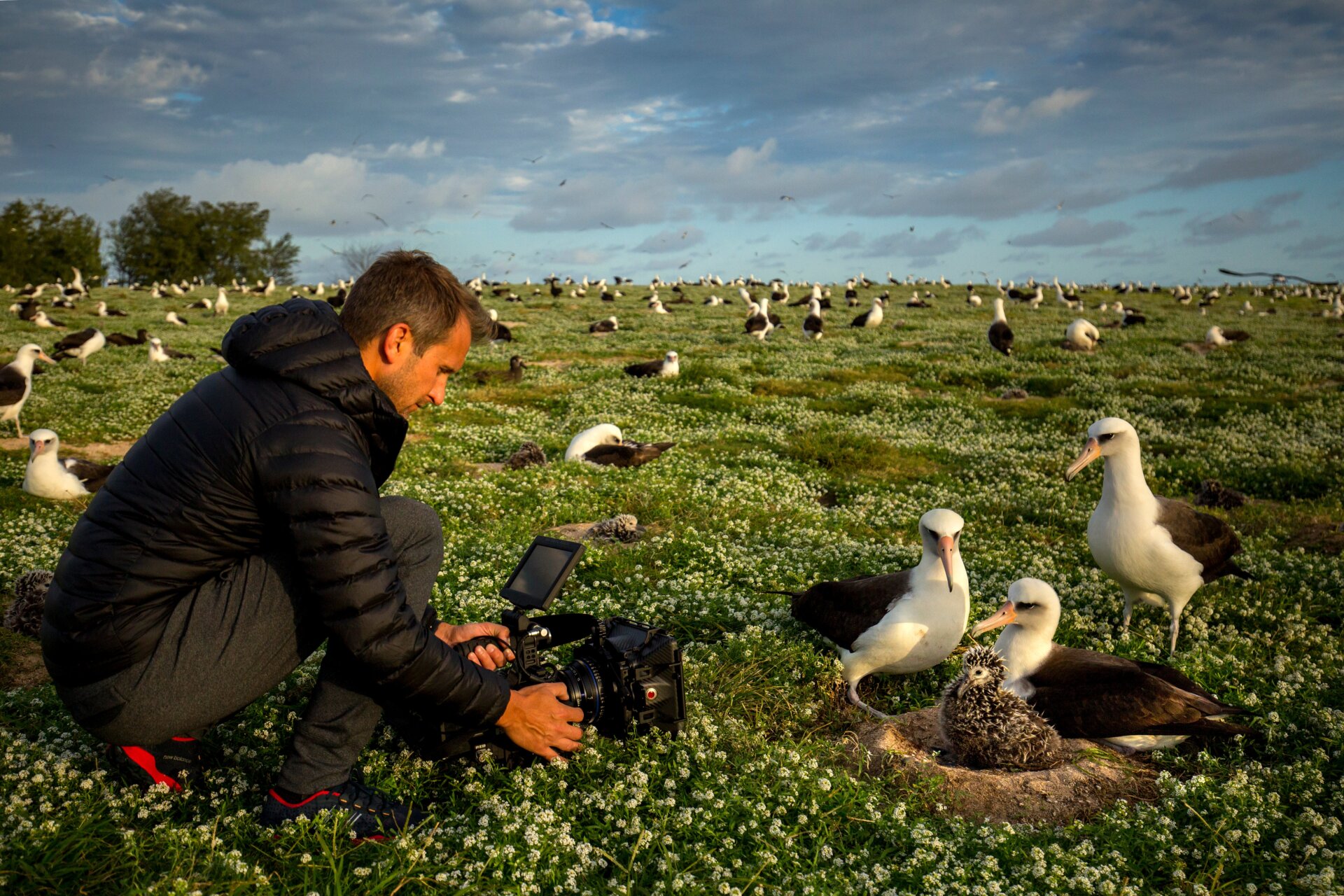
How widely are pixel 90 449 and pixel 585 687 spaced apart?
37.8 ft

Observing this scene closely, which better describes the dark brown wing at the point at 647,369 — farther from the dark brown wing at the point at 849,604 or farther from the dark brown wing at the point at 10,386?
the dark brown wing at the point at 849,604

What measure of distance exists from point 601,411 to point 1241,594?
414 inches

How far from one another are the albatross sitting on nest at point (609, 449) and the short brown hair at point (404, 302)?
7649 millimetres

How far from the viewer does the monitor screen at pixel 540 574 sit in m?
4.05

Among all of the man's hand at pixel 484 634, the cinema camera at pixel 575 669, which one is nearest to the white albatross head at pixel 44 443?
the man's hand at pixel 484 634

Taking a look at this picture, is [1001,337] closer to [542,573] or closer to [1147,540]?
[1147,540]

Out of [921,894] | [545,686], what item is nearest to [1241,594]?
[921,894]

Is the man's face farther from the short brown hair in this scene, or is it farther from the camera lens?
the camera lens

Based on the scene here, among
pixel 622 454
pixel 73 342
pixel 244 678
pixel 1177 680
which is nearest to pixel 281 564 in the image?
pixel 244 678

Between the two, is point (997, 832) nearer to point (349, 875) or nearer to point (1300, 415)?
point (349, 875)

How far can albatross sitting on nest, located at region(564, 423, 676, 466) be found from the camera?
11.5 metres

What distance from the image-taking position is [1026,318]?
38.0m

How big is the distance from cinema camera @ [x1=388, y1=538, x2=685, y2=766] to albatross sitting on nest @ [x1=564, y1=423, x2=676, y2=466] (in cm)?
707

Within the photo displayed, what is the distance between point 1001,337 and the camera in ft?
79.9
